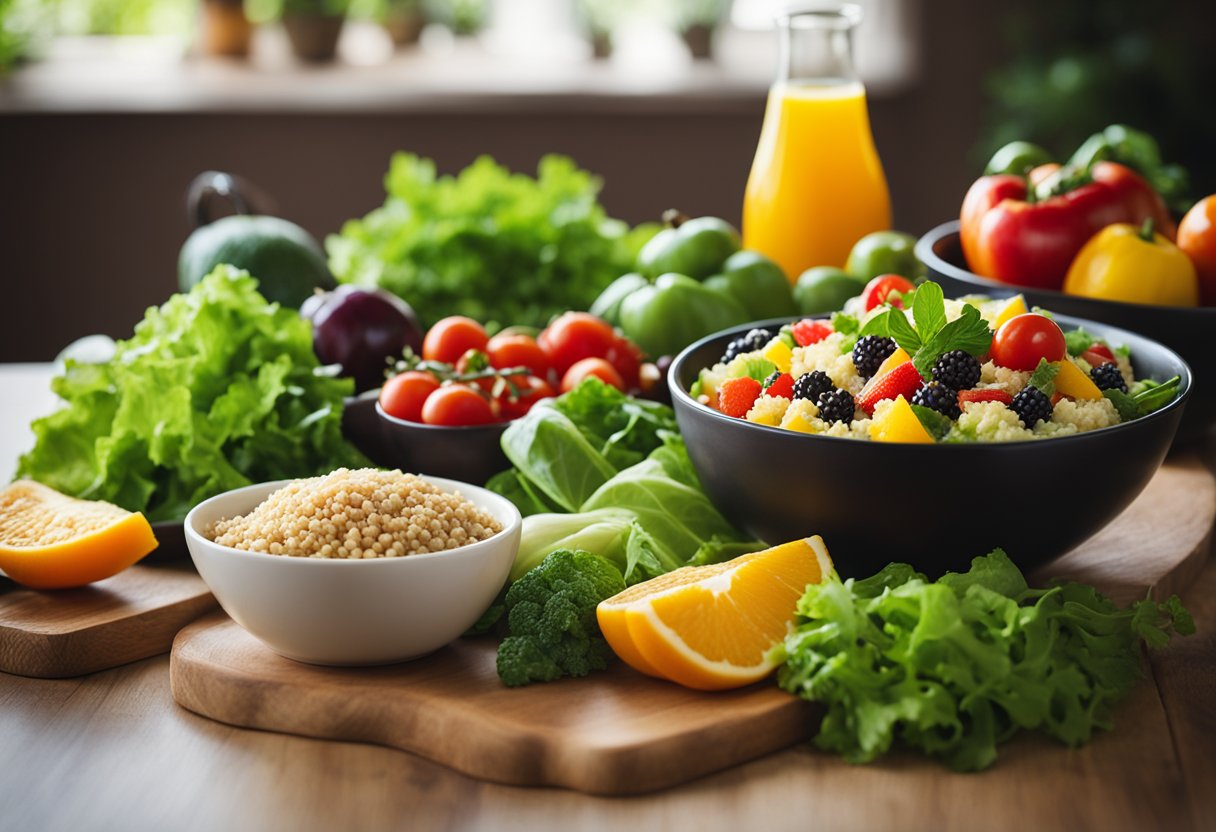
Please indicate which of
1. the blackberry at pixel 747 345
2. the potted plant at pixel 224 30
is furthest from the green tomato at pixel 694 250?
the potted plant at pixel 224 30

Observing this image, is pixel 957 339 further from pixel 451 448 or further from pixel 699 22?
pixel 699 22

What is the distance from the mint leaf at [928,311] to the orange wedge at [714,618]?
0.29m

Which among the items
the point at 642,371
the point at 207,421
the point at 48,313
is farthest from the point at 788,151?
the point at 48,313

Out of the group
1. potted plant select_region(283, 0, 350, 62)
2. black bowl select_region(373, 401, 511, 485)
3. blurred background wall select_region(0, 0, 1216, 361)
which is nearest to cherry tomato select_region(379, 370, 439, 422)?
black bowl select_region(373, 401, 511, 485)

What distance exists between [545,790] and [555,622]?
0.66ft

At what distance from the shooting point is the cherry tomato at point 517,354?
6.94ft

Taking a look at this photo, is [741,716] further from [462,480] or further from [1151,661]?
[462,480]

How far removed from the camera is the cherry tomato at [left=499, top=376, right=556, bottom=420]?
2002 mm

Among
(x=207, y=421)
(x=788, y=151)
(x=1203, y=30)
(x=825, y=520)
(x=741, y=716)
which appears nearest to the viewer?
(x=741, y=716)

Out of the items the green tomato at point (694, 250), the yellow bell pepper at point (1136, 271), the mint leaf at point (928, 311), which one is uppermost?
the mint leaf at point (928, 311)

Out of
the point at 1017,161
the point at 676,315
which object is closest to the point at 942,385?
the point at 676,315

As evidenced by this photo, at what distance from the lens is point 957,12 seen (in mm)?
5258

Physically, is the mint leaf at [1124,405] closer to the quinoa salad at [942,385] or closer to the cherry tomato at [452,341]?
the quinoa salad at [942,385]

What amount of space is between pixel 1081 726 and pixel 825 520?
34 centimetres
